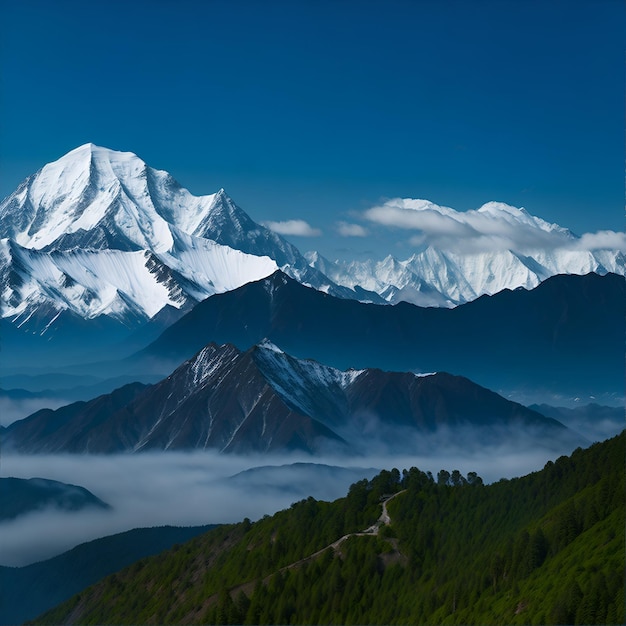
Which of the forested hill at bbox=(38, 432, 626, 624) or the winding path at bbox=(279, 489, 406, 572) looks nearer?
the forested hill at bbox=(38, 432, 626, 624)

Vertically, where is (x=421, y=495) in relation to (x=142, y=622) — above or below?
above

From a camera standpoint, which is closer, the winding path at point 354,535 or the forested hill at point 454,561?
the forested hill at point 454,561

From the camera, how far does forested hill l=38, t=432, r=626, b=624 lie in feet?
440

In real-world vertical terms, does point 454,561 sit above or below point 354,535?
below

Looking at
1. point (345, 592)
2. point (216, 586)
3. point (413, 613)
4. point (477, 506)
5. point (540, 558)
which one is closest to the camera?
point (540, 558)

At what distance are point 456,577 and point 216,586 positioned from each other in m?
53.9

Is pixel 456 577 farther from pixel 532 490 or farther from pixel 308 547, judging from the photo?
pixel 308 547

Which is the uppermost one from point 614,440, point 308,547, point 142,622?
point 614,440

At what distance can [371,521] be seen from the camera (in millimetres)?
191875

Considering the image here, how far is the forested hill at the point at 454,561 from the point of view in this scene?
13425cm

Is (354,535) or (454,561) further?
(354,535)

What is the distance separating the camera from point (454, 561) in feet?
555

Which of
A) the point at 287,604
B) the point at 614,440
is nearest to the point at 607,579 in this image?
the point at 614,440

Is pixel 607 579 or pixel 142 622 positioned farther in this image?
pixel 142 622
